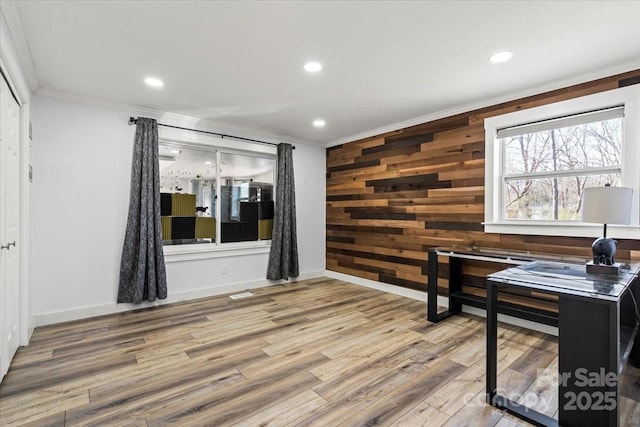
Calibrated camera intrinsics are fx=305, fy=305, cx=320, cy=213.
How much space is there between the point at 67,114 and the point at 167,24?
214 centimetres

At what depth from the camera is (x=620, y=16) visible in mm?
1979

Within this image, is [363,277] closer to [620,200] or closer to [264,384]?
[264,384]

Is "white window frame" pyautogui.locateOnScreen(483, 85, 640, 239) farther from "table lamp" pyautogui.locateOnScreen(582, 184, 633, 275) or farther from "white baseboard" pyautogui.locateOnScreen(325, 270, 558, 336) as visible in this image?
"white baseboard" pyautogui.locateOnScreen(325, 270, 558, 336)

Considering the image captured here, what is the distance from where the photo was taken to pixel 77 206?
3.39 m

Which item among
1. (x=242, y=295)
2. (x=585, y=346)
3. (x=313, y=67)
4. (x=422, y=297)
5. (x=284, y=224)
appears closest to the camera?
(x=585, y=346)

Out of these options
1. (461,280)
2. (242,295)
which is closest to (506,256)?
(461,280)

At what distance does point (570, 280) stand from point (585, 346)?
1.29 feet

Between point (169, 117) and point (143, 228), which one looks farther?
point (169, 117)

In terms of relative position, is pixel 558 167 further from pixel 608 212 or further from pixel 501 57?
pixel 501 57

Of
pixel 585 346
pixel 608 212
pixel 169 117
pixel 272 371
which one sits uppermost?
pixel 169 117

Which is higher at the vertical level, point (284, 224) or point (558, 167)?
point (558, 167)

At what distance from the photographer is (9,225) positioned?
7.88 ft

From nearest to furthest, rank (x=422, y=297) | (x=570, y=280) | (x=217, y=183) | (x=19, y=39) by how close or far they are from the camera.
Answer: (x=570, y=280) → (x=19, y=39) → (x=422, y=297) → (x=217, y=183)

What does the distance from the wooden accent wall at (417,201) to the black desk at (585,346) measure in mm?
1477
